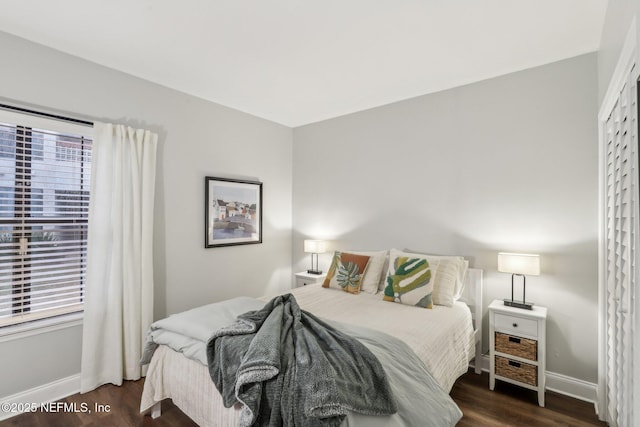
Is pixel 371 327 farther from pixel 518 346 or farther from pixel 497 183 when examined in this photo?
pixel 497 183

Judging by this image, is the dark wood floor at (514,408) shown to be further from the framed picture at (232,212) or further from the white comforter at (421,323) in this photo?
the framed picture at (232,212)

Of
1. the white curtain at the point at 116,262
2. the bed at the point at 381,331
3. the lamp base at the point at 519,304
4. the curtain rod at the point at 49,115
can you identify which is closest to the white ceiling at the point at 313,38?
the curtain rod at the point at 49,115

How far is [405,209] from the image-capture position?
3.45m

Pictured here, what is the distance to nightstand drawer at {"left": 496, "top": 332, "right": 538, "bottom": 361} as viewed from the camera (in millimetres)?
2402

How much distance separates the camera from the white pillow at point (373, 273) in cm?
320

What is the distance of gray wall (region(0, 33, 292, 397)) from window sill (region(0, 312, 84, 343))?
0.17 feet

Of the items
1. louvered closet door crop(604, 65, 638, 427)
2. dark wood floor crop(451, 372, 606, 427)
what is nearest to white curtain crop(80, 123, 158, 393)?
dark wood floor crop(451, 372, 606, 427)

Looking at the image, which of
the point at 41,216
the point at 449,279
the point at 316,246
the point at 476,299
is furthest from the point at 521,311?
the point at 41,216

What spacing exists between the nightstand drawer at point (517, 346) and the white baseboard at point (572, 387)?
0.43 m

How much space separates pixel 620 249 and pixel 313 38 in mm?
2295

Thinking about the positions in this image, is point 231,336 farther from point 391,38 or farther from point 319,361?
point 391,38

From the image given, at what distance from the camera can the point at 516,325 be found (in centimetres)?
248

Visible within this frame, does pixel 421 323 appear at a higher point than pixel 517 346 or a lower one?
higher

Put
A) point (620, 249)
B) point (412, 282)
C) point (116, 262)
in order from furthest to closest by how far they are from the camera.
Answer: point (412, 282)
point (116, 262)
point (620, 249)
